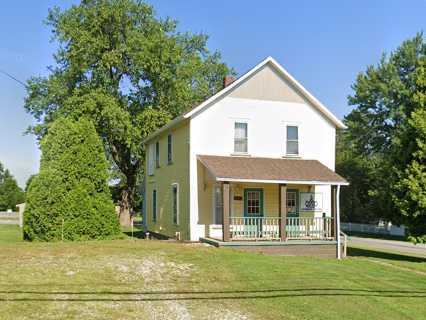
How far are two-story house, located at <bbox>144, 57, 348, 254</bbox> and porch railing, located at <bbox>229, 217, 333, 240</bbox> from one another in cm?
4

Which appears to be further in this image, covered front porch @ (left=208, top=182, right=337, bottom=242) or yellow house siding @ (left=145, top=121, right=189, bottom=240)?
yellow house siding @ (left=145, top=121, right=189, bottom=240)

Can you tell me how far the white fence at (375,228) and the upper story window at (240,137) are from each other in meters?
23.0

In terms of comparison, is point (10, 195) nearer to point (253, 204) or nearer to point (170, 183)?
point (170, 183)

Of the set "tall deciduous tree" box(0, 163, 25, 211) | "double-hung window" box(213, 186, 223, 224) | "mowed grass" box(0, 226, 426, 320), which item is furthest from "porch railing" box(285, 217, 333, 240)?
"tall deciduous tree" box(0, 163, 25, 211)

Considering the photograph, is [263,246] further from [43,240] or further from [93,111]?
[93,111]

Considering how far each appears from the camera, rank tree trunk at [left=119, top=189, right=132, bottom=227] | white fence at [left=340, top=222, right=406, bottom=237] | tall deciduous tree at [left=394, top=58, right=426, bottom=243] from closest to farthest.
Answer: tall deciduous tree at [left=394, top=58, right=426, bottom=243] < tree trunk at [left=119, top=189, right=132, bottom=227] < white fence at [left=340, top=222, right=406, bottom=237]

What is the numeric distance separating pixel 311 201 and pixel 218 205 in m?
4.44

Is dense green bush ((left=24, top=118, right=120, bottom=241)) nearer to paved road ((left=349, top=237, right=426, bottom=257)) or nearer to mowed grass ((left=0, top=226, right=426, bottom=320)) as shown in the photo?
mowed grass ((left=0, top=226, right=426, bottom=320))

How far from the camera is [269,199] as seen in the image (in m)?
23.0

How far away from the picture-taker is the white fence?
142ft

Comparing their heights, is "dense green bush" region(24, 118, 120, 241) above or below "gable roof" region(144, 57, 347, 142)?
below

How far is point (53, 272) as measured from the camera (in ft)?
41.8

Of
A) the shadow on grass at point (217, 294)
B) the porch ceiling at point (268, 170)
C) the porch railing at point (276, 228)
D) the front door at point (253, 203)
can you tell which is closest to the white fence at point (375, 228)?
the porch railing at point (276, 228)

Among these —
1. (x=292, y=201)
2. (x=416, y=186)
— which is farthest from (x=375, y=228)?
(x=416, y=186)
